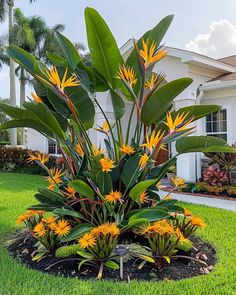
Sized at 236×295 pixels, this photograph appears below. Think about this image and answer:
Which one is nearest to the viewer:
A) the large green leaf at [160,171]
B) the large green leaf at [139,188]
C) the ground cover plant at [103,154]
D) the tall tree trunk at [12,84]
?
the large green leaf at [139,188]

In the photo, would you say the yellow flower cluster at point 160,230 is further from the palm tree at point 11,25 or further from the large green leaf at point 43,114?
the palm tree at point 11,25

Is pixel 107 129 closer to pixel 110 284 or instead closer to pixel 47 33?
pixel 110 284

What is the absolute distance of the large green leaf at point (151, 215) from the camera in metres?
4.28

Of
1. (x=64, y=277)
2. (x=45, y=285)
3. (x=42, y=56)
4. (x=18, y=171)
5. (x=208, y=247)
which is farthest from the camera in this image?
(x=42, y=56)

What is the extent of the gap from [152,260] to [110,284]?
0.66 m

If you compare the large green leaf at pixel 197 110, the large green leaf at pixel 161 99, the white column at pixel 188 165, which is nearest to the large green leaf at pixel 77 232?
the large green leaf at pixel 161 99

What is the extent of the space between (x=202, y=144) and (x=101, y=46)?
2.13m

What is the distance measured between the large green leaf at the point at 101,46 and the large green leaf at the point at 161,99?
85cm

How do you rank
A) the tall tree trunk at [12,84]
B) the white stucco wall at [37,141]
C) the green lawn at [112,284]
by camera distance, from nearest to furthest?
1. the green lawn at [112,284]
2. the white stucco wall at [37,141]
3. the tall tree trunk at [12,84]

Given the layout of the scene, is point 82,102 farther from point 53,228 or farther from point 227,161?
point 227,161

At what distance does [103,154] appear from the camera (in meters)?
4.76

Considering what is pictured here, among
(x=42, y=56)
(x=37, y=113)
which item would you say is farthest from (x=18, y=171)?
(x=42, y=56)

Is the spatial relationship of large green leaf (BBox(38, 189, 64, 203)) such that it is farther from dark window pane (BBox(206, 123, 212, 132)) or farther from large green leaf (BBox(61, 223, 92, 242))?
dark window pane (BBox(206, 123, 212, 132))

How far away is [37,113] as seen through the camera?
4387 mm
